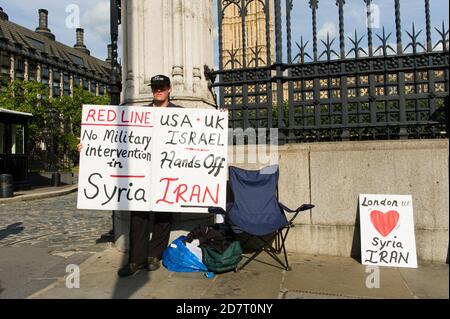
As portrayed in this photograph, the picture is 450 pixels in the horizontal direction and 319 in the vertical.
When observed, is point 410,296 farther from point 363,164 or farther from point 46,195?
point 46,195

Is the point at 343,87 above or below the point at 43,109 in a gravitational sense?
below

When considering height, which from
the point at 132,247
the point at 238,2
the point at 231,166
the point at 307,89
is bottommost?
the point at 132,247

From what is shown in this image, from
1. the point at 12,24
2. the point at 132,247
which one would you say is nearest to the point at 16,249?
the point at 132,247

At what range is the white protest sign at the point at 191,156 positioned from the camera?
4172mm

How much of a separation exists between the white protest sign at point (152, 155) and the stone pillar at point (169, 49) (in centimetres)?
84

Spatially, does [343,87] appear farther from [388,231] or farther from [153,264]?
[153,264]

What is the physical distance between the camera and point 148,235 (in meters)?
4.21

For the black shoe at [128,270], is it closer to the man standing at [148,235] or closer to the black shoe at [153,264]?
the man standing at [148,235]

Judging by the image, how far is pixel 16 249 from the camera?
536 centimetres

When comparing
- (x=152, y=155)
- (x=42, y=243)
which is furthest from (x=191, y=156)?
(x=42, y=243)

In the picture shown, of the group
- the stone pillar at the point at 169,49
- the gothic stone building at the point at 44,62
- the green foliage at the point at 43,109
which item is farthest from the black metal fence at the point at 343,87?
the gothic stone building at the point at 44,62

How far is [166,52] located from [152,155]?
1.72m

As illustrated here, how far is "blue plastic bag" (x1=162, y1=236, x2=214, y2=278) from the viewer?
4.05 m
